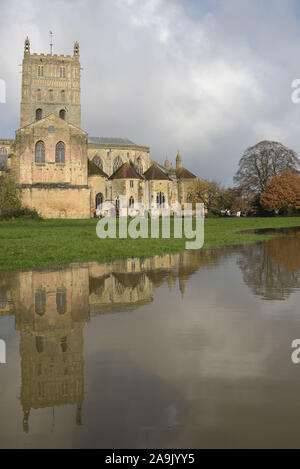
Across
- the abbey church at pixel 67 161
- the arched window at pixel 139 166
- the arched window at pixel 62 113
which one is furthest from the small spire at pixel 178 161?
the arched window at pixel 62 113

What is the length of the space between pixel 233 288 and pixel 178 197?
75205mm

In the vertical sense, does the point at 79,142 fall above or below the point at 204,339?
above

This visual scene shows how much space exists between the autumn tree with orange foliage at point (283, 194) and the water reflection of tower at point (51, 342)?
62465 millimetres

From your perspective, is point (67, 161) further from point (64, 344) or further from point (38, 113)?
point (64, 344)

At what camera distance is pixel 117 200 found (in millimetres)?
70375

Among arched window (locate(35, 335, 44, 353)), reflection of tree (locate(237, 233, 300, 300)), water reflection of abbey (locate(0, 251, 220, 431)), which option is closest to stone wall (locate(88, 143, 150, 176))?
reflection of tree (locate(237, 233, 300, 300))

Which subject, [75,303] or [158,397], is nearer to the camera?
[158,397]

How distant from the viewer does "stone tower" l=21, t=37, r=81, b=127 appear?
7831 centimetres

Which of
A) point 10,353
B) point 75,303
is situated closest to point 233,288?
point 75,303

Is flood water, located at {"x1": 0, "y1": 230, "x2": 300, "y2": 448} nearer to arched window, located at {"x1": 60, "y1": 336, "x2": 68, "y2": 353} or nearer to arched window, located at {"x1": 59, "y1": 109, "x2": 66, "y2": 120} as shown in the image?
arched window, located at {"x1": 60, "y1": 336, "x2": 68, "y2": 353}
